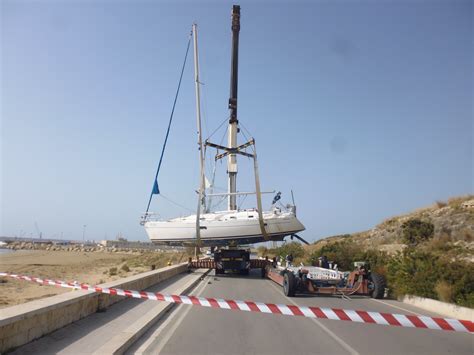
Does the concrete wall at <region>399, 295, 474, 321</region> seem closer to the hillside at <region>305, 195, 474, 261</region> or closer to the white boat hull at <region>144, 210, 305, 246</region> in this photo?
the hillside at <region>305, 195, 474, 261</region>

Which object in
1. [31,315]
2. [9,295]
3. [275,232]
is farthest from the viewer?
[275,232]

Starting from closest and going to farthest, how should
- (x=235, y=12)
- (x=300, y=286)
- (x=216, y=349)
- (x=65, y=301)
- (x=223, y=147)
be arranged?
(x=216, y=349) → (x=65, y=301) → (x=300, y=286) → (x=223, y=147) → (x=235, y=12)

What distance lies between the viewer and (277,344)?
7652mm

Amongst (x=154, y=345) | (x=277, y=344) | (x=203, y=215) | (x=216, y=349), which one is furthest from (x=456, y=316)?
(x=203, y=215)

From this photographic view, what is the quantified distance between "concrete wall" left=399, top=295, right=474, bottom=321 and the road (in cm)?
235

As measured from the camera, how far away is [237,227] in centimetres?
2875

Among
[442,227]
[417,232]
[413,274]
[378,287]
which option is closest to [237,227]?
[417,232]

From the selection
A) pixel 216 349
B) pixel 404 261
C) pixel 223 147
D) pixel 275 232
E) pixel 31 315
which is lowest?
pixel 216 349

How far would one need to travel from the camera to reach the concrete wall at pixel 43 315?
237 inches

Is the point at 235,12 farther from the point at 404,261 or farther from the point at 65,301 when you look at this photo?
the point at 65,301

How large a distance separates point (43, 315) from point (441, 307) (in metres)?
10.3

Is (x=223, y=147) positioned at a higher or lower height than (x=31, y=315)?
higher

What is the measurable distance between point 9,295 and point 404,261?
16.4 meters

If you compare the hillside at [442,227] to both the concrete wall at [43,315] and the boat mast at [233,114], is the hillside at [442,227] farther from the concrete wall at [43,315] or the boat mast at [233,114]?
the concrete wall at [43,315]
